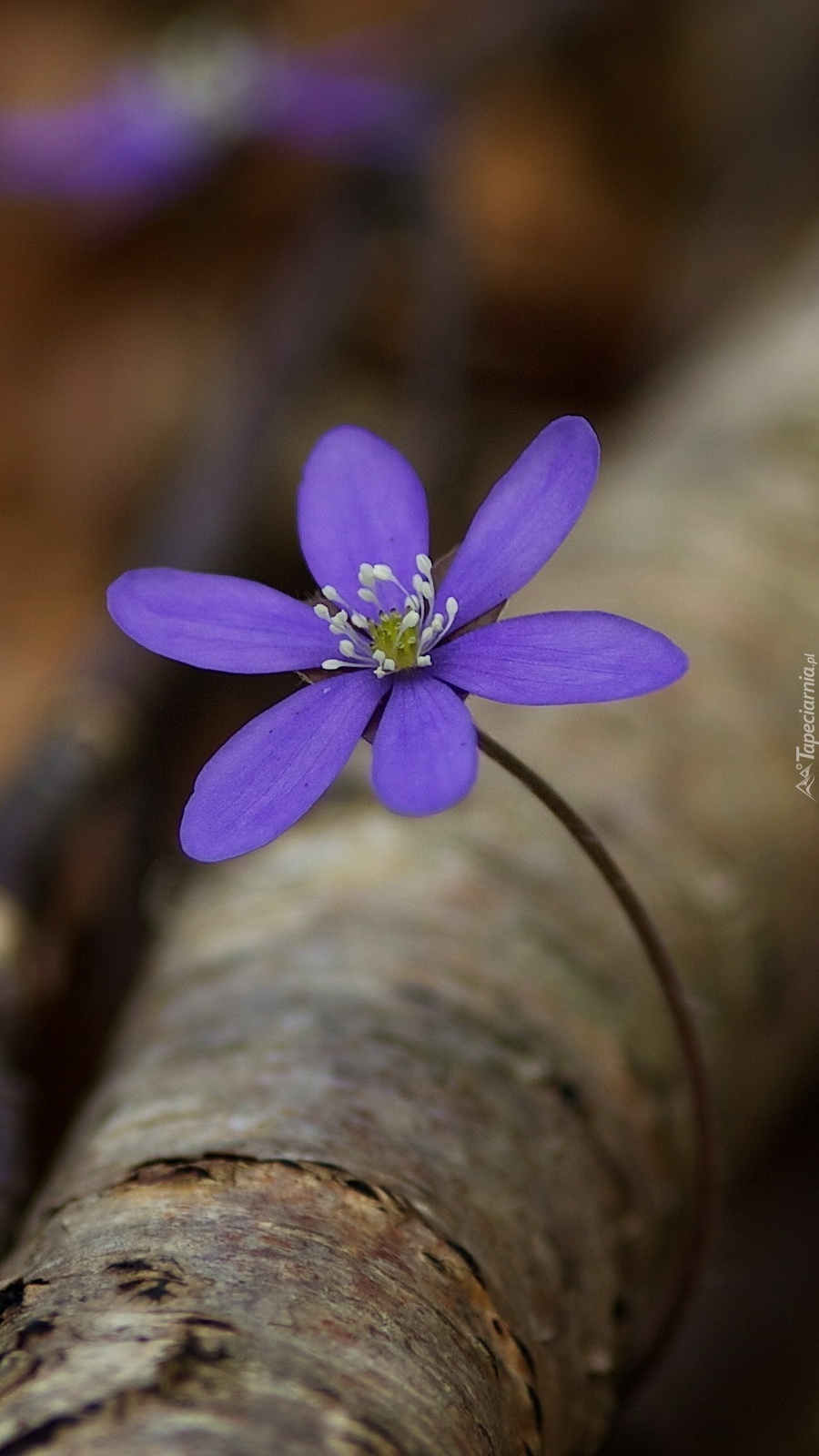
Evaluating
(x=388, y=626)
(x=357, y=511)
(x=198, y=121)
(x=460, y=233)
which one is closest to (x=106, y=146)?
(x=198, y=121)

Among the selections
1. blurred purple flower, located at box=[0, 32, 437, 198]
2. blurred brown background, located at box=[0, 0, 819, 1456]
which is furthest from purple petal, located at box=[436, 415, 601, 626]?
blurred purple flower, located at box=[0, 32, 437, 198]

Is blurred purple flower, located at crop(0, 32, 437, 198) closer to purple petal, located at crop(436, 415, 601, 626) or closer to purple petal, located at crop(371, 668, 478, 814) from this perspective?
purple petal, located at crop(436, 415, 601, 626)

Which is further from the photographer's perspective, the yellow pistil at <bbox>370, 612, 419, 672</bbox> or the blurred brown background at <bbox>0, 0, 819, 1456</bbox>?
the blurred brown background at <bbox>0, 0, 819, 1456</bbox>

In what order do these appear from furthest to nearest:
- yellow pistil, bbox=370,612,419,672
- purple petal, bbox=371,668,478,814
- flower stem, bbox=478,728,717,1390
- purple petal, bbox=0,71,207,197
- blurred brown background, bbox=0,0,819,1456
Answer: blurred brown background, bbox=0,0,819,1456
purple petal, bbox=0,71,207,197
yellow pistil, bbox=370,612,419,672
flower stem, bbox=478,728,717,1390
purple petal, bbox=371,668,478,814

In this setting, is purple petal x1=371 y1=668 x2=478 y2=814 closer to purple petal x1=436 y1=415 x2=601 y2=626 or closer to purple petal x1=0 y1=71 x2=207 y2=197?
purple petal x1=436 y1=415 x2=601 y2=626

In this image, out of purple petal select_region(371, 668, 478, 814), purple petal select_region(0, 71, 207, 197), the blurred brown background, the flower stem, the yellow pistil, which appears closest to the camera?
purple petal select_region(371, 668, 478, 814)

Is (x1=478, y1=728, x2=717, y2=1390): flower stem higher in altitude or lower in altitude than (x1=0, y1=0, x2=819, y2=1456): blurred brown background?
lower
